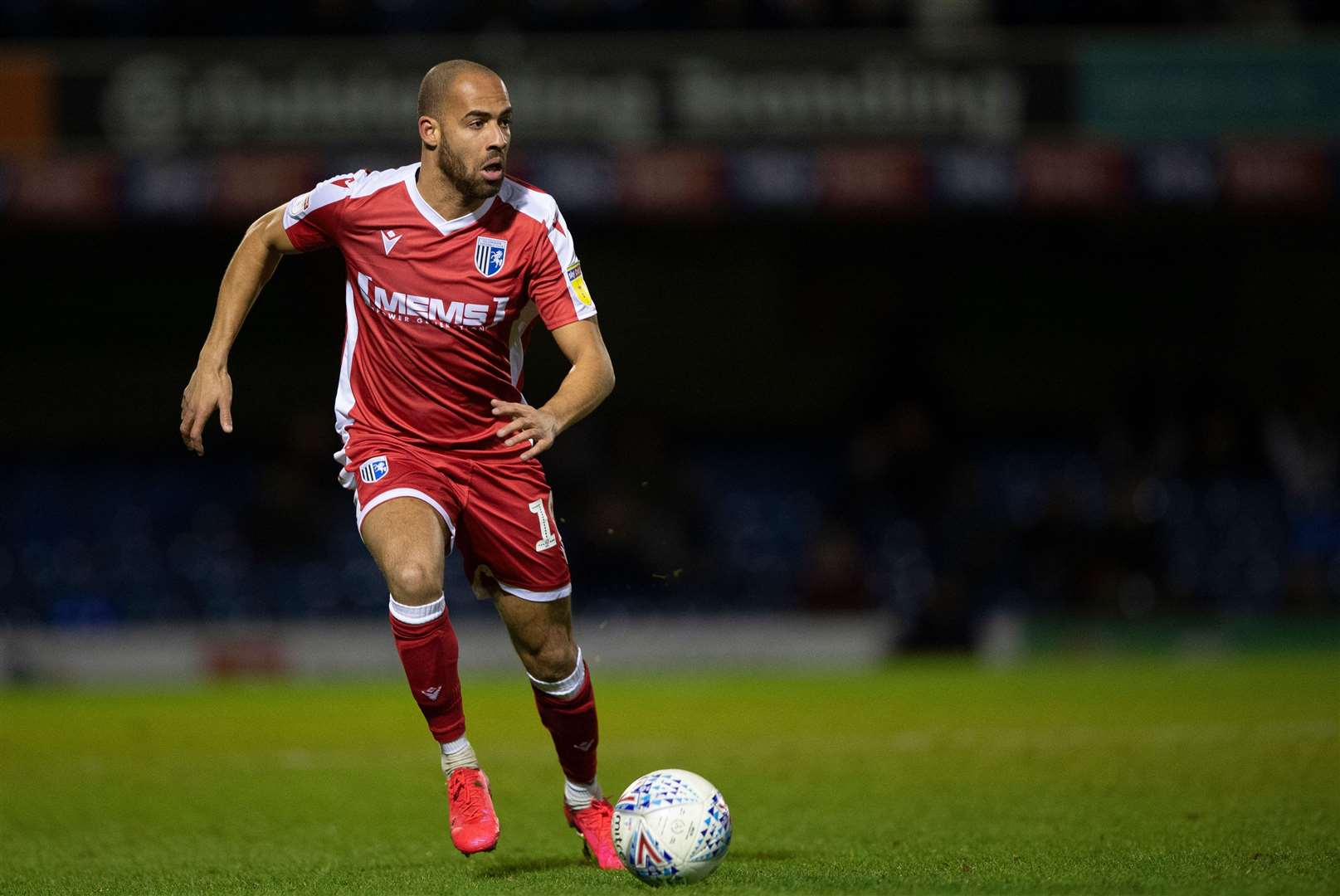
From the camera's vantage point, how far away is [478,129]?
5.52 meters

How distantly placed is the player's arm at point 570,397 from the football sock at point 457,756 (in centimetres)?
90

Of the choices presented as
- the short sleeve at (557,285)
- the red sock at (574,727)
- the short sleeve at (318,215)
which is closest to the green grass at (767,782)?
the red sock at (574,727)

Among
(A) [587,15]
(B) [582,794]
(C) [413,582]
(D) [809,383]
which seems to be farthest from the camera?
(D) [809,383]

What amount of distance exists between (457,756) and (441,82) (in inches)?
81.1

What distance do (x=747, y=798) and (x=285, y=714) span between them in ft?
17.8

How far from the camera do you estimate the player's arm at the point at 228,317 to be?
554cm

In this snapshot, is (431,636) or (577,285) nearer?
(431,636)

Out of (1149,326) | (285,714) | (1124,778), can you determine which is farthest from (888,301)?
(1124,778)

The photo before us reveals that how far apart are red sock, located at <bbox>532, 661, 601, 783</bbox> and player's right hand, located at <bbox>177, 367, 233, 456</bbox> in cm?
132

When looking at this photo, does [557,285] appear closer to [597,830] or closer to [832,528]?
[597,830]

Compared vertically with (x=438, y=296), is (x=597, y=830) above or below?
below

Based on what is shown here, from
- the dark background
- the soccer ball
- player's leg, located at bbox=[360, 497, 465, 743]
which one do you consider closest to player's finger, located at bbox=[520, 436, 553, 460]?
player's leg, located at bbox=[360, 497, 465, 743]

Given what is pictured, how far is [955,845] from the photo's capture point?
5.94 metres

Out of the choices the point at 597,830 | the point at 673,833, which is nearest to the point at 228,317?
the point at 597,830
